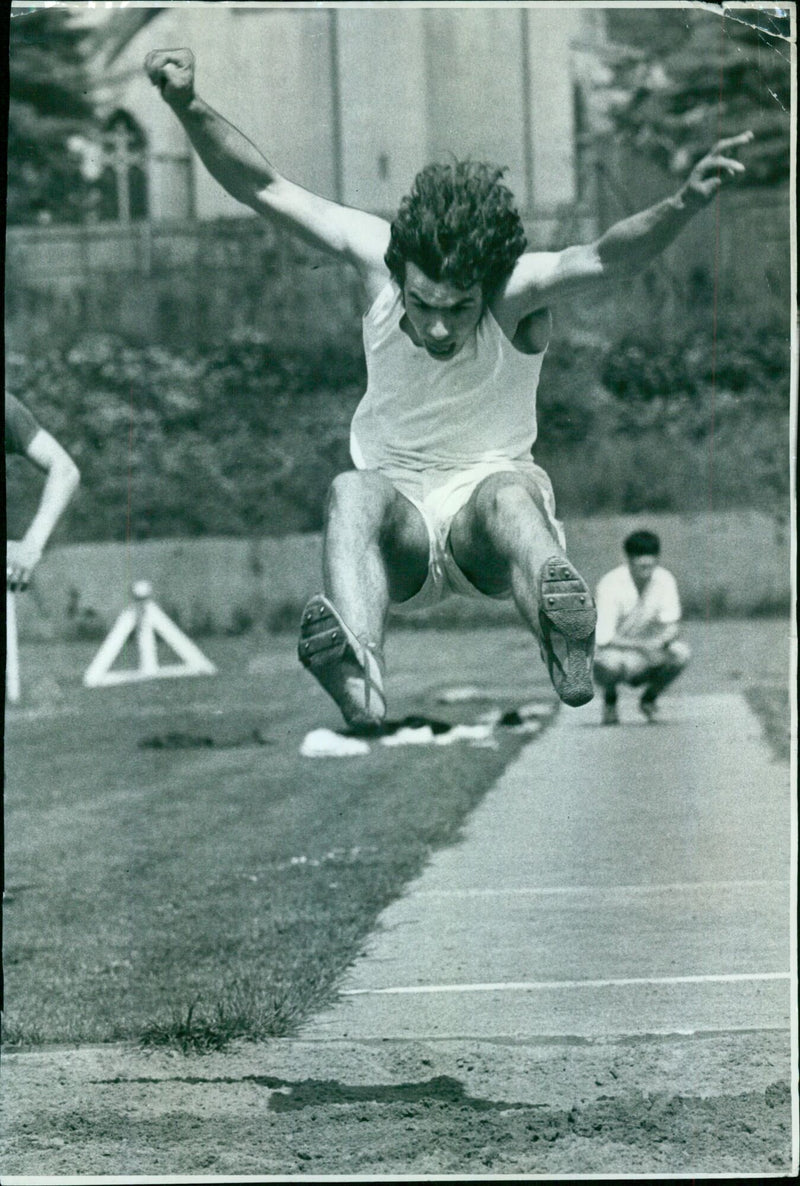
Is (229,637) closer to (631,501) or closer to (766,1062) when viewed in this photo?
(631,501)

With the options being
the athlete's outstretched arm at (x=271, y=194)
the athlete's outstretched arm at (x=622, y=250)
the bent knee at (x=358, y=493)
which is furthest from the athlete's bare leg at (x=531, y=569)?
the athlete's outstretched arm at (x=271, y=194)

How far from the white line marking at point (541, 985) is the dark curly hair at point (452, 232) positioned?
3566mm

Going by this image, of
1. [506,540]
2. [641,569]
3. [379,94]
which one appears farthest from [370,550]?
[379,94]

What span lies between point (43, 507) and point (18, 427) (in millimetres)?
513

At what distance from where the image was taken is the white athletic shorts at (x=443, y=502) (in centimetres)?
595

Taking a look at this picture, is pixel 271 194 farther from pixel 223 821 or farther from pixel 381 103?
pixel 381 103

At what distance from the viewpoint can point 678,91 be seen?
60.7 feet

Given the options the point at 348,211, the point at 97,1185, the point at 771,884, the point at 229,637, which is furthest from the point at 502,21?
the point at 97,1185

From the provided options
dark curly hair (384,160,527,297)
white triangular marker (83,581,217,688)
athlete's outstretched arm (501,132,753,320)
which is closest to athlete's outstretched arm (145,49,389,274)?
dark curly hair (384,160,527,297)

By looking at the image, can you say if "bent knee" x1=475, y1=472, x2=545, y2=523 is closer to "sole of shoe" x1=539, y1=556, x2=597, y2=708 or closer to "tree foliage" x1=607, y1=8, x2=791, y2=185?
"sole of shoe" x1=539, y1=556, x2=597, y2=708

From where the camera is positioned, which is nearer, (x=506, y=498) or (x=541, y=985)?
(x=506, y=498)

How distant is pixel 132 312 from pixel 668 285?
16.6ft

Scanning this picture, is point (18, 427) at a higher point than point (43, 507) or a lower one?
higher

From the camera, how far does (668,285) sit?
57.3 feet
